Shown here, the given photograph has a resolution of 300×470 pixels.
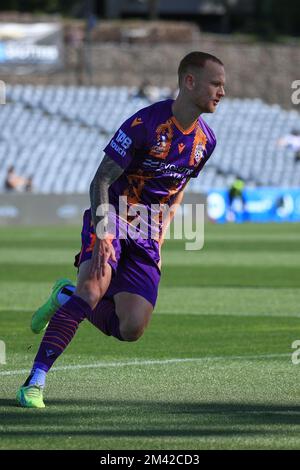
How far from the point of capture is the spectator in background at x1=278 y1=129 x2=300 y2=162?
4838 centimetres

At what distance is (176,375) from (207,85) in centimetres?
230

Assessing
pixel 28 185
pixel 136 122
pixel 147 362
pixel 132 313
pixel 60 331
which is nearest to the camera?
pixel 60 331

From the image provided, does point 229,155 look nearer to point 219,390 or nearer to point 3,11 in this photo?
point 3,11

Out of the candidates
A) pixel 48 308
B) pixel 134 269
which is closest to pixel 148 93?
pixel 48 308

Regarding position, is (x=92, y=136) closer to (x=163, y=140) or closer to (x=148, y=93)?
(x=148, y=93)

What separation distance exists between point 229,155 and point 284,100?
9.26 m

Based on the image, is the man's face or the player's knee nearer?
the player's knee

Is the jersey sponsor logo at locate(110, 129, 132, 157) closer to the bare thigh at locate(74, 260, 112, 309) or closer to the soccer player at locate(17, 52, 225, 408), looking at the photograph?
the soccer player at locate(17, 52, 225, 408)

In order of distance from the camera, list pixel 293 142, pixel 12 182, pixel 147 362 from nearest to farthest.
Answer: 1. pixel 147 362
2. pixel 12 182
3. pixel 293 142

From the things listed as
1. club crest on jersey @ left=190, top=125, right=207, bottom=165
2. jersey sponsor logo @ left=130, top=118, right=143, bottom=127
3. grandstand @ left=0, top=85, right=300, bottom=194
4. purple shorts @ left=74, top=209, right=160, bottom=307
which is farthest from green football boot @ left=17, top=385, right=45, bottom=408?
grandstand @ left=0, top=85, right=300, bottom=194

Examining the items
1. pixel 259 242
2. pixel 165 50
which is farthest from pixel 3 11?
pixel 259 242

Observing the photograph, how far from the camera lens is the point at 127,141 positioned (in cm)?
812

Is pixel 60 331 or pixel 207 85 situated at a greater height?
pixel 207 85

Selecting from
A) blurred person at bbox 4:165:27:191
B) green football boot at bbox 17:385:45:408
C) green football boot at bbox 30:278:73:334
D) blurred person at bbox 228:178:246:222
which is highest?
blurred person at bbox 228:178:246:222
